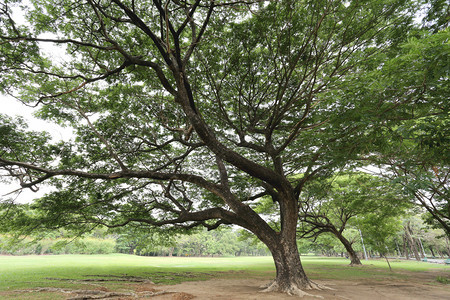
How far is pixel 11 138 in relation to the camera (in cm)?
732

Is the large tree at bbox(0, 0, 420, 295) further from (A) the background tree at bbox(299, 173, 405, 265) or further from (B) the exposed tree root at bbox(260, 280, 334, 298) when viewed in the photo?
(A) the background tree at bbox(299, 173, 405, 265)

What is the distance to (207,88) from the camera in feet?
26.2

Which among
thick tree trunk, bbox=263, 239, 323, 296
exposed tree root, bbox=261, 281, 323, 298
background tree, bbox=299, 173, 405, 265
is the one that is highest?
background tree, bbox=299, 173, 405, 265

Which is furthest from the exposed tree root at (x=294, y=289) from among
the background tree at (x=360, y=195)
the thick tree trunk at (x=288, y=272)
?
the background tree at (x=360, y=195)

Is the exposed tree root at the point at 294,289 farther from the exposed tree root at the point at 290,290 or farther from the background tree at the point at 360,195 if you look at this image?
the background tree at the point at 360,195

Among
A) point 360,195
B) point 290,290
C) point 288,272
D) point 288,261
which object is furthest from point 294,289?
point 360,195

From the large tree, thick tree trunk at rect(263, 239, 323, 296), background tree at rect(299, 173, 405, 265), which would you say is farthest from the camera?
background tree at rect(299, 173, 405, 265)

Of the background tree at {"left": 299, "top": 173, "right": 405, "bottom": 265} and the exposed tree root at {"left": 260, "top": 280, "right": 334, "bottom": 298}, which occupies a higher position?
the background tree at {"left": 299, "top": 173, "right": 405, "bottom": 265}

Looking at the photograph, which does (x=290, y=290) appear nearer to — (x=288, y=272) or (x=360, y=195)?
(x=288, y=272)

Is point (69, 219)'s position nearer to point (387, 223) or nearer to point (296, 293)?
point (296, 293)

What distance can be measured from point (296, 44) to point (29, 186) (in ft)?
30.2

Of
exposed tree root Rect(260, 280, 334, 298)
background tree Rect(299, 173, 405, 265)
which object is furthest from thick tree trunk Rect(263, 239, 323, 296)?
background tree Rect(299, 173, 405, 265)

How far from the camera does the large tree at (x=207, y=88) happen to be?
5016 mm

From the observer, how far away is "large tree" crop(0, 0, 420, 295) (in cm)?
502
